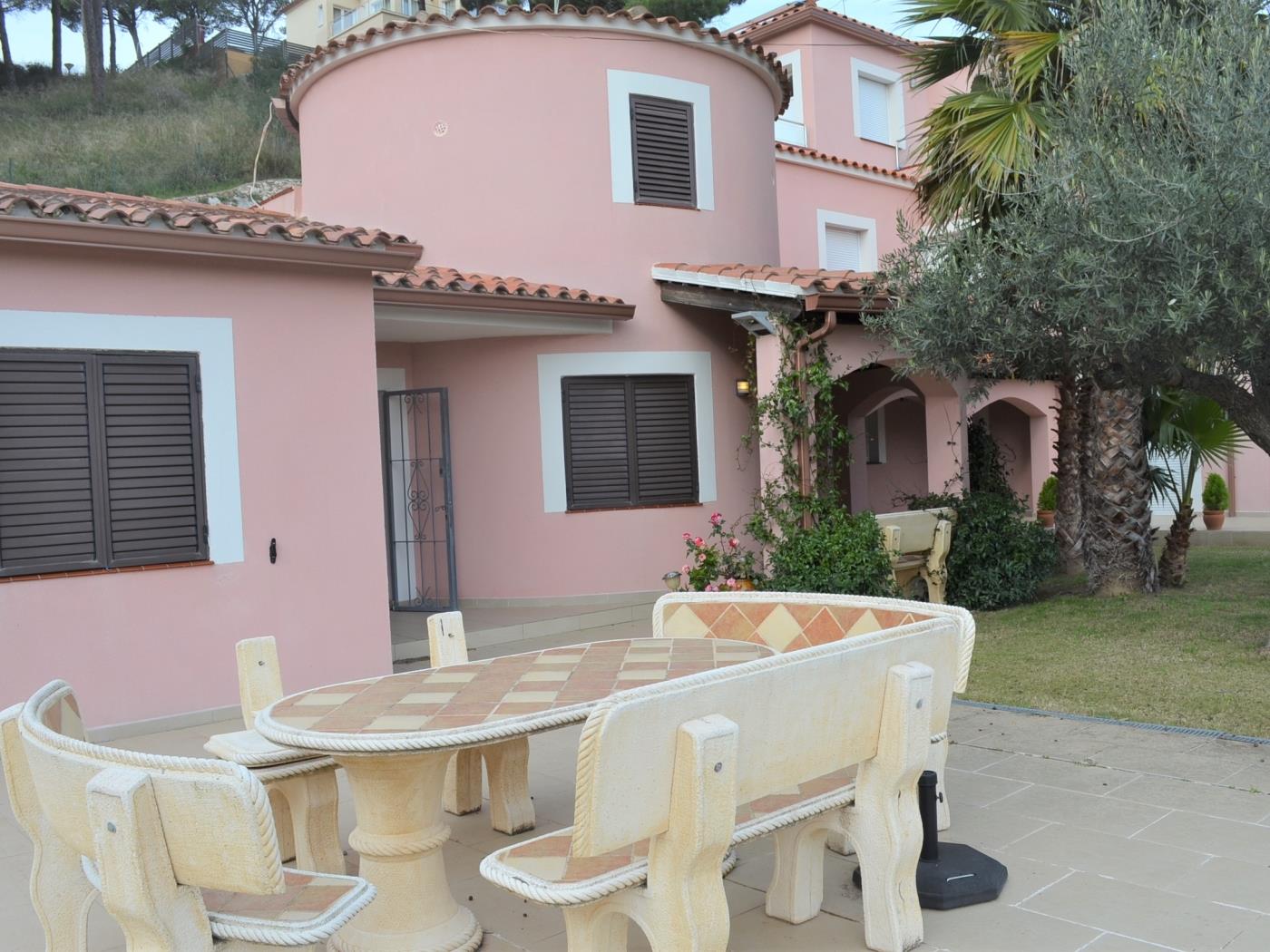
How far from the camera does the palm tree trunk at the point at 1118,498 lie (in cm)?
1035

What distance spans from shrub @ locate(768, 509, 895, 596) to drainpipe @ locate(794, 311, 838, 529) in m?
0.61

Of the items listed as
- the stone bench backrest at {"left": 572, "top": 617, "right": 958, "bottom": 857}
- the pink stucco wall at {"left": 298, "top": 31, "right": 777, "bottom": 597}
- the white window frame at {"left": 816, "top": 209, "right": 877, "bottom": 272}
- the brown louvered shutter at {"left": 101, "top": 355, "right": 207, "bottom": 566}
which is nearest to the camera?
the stone bench backrest at {"left": 572, "top": 617, "right": 958, "bottom": 857}

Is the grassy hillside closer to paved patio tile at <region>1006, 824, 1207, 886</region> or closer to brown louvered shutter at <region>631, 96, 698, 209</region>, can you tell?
brown louvered shutter at <region>631, 96, 698, 209</region>

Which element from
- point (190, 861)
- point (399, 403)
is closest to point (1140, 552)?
point (399, 403)

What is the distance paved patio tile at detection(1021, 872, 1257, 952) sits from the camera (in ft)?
11.7

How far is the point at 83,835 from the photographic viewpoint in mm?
2861

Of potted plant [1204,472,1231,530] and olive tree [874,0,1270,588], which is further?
potted plant [1204,472,1231,530]

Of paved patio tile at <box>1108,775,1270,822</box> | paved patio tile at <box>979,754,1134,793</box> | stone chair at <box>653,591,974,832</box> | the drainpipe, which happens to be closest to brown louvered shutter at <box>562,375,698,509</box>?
the drainpipe

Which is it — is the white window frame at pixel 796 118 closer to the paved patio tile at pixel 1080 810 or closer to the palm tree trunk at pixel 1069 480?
the palm tree trunk at pixel 1069 480

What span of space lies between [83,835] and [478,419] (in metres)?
8.27

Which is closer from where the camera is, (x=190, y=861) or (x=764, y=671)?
(x=190, y=861)

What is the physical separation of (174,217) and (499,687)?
13.9ft

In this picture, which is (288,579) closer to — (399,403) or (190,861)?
(399,403)

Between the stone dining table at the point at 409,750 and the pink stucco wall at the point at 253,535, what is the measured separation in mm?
3388
